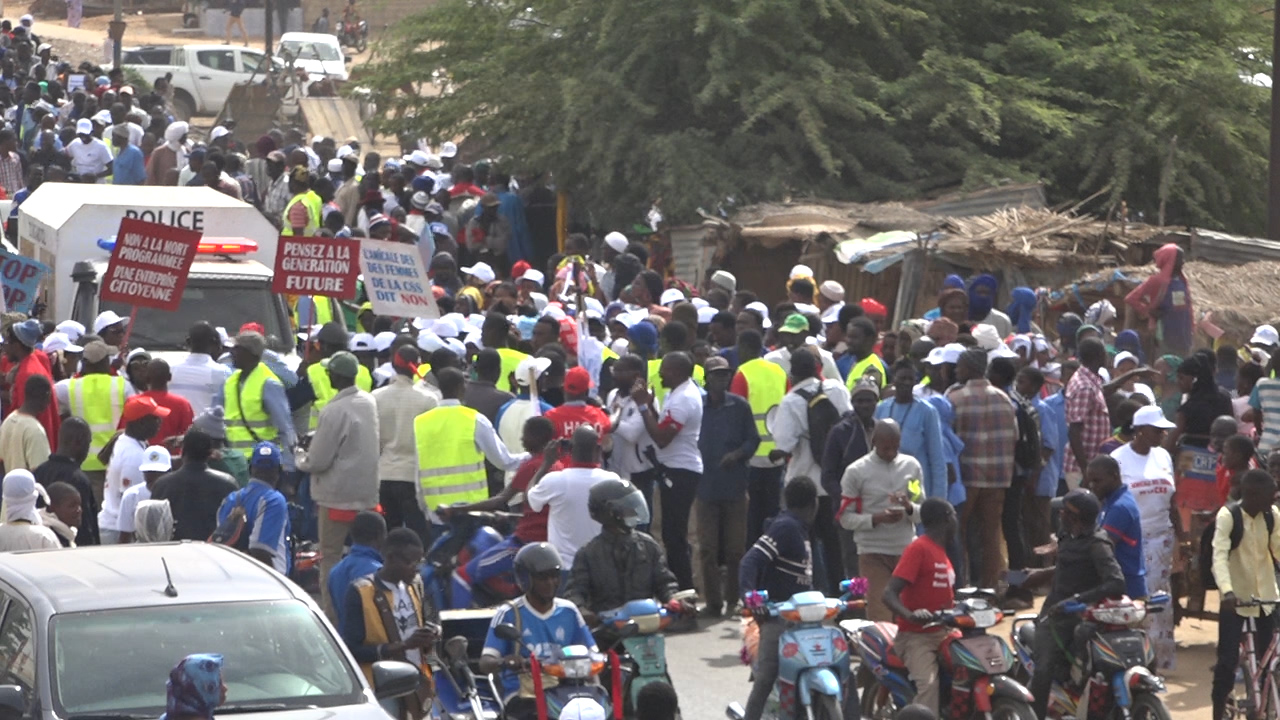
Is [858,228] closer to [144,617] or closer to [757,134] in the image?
[757,134]

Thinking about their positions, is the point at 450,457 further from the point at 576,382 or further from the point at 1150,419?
the point at 1150,419

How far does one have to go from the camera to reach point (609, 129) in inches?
851

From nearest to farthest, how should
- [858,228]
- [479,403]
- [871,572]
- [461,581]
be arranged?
[461,581], [871,572], [479,403], [858,228]

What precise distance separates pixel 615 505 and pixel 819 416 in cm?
338

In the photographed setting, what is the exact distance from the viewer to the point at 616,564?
344 inches

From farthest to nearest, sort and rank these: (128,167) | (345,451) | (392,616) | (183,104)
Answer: (183,104) < (128,167) < (345,451) < (392,616)

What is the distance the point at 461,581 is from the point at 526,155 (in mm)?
12657

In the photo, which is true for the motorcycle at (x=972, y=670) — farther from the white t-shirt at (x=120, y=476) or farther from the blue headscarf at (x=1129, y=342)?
the blue headscarf at (x=1129, y=342)

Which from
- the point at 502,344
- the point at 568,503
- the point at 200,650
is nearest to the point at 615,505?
the point at 568,503

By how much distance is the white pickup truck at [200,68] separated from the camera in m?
42.2

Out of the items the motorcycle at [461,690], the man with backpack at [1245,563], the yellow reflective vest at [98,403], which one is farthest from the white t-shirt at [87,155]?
the man with backpack at [1245,563]

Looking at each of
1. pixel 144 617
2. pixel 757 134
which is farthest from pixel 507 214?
pixel 144 617

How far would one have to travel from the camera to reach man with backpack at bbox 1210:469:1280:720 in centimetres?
955

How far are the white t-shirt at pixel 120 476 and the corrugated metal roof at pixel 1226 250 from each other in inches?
437
